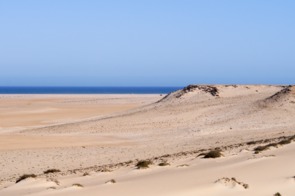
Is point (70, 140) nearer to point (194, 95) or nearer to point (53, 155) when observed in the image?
point (53, 155)

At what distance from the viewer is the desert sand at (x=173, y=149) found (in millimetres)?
12695

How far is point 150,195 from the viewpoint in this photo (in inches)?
460

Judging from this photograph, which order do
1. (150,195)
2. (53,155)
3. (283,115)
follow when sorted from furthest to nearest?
(283,115) → (53,155) → (150,195)

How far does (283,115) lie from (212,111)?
5.93 meters

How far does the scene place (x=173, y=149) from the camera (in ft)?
81.1

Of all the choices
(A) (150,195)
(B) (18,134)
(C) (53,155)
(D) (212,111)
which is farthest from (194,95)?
(A) (150,195)

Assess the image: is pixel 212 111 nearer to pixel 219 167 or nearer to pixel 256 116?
pixel 256 116

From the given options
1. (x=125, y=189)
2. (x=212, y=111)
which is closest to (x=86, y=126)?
(x=212, y=111)

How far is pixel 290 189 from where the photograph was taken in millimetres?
12125

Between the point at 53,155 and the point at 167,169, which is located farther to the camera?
the point at 53,155

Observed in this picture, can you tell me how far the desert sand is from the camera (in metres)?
12.7

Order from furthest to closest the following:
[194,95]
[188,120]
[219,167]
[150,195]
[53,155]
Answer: [194,95] < [188,120] < [53,155] < [219,167] < [150,195]

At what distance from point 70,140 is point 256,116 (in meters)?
10.7

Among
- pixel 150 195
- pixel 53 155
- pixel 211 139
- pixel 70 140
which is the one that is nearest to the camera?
pixel 150 195
